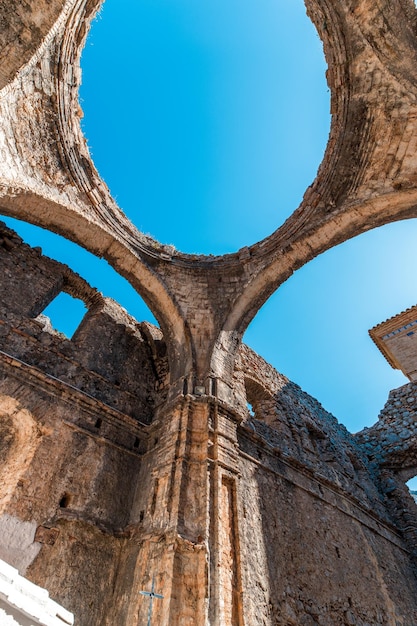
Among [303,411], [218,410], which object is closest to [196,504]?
[218,410]

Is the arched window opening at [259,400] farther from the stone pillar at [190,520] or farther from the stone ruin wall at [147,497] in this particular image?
the stone pillar at [190,520]

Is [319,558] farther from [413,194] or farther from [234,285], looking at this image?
[413,194]

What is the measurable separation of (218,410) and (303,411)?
481cm

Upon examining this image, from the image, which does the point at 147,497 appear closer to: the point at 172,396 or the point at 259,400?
the point at 172,396

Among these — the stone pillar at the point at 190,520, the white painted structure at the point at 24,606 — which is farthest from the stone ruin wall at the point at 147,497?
the white painted structure at the point at 24,606

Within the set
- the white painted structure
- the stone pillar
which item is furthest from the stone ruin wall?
the white painted structure

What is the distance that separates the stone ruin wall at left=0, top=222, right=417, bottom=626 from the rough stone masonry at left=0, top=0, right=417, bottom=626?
2 centimetres

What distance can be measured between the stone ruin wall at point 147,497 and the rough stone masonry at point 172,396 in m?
0.02

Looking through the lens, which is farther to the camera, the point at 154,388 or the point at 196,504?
the point at 154,388

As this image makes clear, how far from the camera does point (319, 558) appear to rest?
17.7 feet

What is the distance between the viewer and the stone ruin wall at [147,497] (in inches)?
146

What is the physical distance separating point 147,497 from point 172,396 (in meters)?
1.46

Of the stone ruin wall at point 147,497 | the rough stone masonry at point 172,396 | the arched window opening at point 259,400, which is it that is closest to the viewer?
the stone ruin wall at point 147,497

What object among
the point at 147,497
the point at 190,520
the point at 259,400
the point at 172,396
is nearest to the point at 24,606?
the point at 190,520
